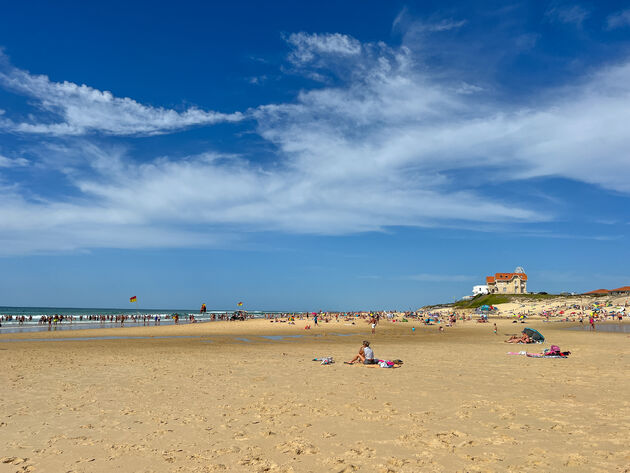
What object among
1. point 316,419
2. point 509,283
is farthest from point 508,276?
point 316,419

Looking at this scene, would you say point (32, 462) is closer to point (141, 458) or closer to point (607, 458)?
point (141, 458)

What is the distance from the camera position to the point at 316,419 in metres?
9.15

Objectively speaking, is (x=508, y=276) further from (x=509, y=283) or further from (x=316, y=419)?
(x=316, y=419)

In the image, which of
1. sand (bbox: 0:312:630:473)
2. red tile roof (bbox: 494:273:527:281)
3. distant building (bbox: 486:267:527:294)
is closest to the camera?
sand (bbox: 0:312:630:473)

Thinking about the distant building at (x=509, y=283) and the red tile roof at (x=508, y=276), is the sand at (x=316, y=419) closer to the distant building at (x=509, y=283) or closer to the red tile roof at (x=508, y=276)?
the distant building at (x=509, y=283)

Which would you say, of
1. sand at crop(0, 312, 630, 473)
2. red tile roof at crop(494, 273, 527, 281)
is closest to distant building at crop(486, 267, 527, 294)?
red tile roof at crop(494, 273, 527, 281)

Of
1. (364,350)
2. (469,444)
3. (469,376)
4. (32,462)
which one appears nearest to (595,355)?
(469,376)

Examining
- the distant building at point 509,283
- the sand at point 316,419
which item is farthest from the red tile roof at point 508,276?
the sand at point 316,419

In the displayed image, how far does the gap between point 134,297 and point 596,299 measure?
110638 millimetres

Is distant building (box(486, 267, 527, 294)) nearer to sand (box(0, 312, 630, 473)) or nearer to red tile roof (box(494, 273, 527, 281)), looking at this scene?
red tile roof (box(494, 273, 527, 281))

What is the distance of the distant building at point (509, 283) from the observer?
161 metres

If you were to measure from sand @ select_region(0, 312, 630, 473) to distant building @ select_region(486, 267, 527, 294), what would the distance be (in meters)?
160

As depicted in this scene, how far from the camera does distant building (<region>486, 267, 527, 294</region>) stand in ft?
529

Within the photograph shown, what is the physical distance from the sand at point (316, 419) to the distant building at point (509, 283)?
16029cm
